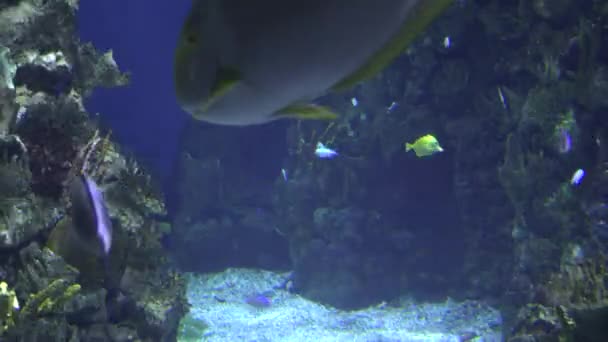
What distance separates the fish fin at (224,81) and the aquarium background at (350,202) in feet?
10.2

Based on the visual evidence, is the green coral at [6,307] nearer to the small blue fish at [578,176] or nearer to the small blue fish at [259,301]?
the small blue fish at [578,176]

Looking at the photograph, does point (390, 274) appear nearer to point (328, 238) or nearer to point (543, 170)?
point (328, 238)

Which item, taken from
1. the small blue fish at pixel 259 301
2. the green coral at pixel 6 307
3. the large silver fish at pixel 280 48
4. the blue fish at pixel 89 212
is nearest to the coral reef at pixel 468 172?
the small blue fish at pixel 259 301

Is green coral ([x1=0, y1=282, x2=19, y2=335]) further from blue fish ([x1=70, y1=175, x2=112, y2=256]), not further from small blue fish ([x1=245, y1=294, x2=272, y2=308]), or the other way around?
small blue fish ([x1=245, y1=294, x2=272, y2=308])

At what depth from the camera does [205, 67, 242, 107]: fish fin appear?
905mm

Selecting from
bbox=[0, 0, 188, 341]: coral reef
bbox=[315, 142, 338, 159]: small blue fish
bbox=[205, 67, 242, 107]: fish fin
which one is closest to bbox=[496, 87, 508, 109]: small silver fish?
bbox=[315, 142, 338, 159]: small blue fish

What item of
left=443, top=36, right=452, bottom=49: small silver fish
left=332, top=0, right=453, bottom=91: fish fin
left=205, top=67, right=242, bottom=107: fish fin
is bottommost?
left=205, top=67, right=242, bottom=107: fish fin

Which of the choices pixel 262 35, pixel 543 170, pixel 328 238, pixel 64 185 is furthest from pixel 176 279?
pixel 262 35

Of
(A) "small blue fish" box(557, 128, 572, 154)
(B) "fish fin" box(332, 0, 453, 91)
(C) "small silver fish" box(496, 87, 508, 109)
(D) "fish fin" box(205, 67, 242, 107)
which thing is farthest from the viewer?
(C) "small silver fish" box(496, 87, 508, 109)

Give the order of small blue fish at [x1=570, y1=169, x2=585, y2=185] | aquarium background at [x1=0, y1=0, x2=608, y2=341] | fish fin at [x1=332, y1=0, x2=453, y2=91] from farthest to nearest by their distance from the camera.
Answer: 1. small blue fish at [x1=570, y1=169, x2=585, y2=185]
2. aquarium background at [x1=0, y1=0, x2=608, y2=341]
3. fish fin at [x1=332, y1=0, x2=453, y2=91]

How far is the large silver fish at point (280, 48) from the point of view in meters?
0.82

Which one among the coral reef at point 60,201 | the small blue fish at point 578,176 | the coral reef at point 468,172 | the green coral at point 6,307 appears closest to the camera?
the green coral at point 6,307

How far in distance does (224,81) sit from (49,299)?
3.29m

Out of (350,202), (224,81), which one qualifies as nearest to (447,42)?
(350,202)
